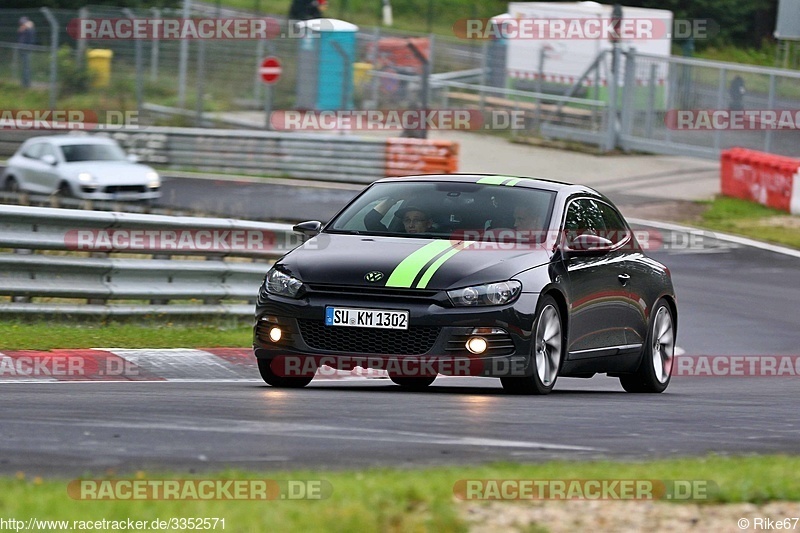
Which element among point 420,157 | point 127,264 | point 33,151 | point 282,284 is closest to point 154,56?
point 33,151

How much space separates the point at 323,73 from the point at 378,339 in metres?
26.2

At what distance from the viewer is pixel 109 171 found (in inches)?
1019

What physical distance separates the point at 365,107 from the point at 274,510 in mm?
30696

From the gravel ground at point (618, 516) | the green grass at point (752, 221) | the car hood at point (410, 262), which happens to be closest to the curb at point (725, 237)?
the green grass at point (752, 221)

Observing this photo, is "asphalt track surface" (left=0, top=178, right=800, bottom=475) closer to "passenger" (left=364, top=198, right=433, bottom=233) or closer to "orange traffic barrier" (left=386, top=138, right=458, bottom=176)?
"passenger" (left=364, top=198, right=433, bottom=233)

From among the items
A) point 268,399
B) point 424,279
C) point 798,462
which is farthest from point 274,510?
point 424,279

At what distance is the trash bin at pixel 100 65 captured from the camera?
3588 cm

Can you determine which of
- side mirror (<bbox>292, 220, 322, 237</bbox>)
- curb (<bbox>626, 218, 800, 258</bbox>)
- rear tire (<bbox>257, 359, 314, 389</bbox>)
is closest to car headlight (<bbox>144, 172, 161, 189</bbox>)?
curb (<bbox>626, 218, 800, 258</bbox>)

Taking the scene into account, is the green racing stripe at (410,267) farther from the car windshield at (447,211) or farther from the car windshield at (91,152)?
the car windshield at (91,152)

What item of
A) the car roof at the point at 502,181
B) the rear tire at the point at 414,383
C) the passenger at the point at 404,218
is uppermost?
the car roof at the point at 502,181

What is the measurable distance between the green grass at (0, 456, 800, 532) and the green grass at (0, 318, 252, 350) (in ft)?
19.2

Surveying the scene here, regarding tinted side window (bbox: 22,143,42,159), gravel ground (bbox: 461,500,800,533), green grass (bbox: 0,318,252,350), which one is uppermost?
gravel ground (bbox: 461,500,800,533)

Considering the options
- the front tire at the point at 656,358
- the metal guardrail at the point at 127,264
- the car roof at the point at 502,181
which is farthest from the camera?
the metal guardrail at the point at 127,264

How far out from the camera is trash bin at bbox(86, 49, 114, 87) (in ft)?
118
